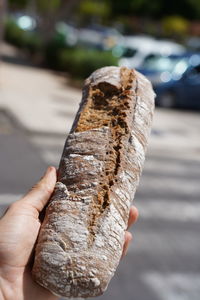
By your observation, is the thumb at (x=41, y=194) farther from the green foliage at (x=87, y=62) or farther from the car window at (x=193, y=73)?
the green foliage at (x=87, y=62)

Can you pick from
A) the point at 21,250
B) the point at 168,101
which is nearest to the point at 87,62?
the point at 168,101

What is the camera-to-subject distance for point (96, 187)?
335cm

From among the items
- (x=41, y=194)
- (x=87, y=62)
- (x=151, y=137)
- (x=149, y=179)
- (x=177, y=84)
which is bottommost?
(x=149, y=179)

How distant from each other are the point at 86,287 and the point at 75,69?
810 inches

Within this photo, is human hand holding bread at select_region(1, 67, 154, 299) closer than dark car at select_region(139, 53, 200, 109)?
Yes

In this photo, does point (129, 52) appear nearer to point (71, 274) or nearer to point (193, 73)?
point (193, 73)

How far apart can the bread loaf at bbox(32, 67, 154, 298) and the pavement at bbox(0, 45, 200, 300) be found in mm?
2858

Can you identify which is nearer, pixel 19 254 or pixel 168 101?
A: pixel 19 254

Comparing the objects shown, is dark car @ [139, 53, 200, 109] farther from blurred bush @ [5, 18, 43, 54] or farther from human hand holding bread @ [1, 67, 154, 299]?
human hand holding bread @ [1, 67, 154, 299]

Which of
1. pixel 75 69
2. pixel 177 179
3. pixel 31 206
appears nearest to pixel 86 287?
pixel 31 206

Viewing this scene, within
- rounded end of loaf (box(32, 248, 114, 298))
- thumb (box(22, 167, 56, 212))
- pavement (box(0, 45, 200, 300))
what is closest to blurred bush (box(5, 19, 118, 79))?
pavement (box(0, 45, 200, 300))

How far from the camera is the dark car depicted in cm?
1947

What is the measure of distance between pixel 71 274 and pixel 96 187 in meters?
0.55

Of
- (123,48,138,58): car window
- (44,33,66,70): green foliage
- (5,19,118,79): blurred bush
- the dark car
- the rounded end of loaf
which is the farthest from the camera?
(44,33,66,70): green foliage
